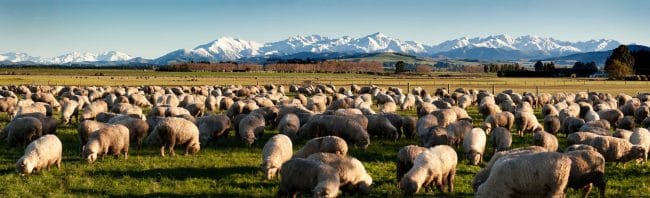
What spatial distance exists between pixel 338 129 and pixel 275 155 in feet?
16.3

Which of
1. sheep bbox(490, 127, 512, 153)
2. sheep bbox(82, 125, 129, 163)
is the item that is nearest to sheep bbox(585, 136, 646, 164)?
sheep bbox(490, 127, 512, 153)

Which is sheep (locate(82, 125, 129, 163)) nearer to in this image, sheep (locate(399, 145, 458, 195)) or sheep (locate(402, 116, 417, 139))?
sheep (locate(399, 145, 458, 195))

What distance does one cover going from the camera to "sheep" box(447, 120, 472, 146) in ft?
56.9

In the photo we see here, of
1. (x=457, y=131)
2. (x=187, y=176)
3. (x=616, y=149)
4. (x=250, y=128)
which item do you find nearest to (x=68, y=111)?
(x=250, y=128)

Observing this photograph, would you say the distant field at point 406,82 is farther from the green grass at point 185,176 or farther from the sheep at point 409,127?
the green grass at point 185,176

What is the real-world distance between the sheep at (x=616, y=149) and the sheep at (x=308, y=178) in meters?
7.65

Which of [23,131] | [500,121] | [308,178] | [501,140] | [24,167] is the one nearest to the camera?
[308,178]

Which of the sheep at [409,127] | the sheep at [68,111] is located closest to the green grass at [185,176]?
the sheep at [409,127]

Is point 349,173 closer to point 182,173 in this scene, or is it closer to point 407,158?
point 407,158

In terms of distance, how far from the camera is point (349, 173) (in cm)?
1158

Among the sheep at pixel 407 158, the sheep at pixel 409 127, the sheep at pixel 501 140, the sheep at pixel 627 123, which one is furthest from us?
the sheep at pixel 627 123

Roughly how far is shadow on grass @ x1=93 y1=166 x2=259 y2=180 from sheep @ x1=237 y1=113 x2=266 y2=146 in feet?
13.6

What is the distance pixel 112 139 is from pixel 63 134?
7207 millimetres

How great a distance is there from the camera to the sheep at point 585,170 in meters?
10.7
